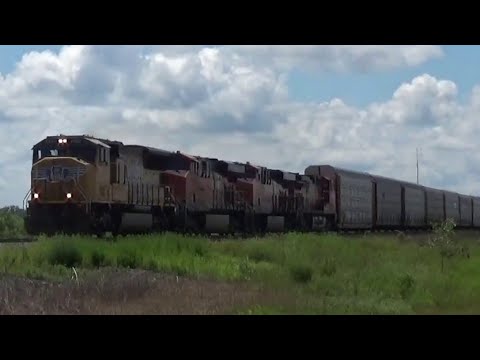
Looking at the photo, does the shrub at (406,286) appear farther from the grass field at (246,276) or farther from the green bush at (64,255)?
the green bush at (64,255)

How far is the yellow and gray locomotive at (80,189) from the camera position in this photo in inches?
991

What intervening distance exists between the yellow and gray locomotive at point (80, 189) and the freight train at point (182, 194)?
0.11 ft

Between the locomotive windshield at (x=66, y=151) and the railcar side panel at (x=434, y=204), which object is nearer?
the locomotive windshield at (x=66, y=151)

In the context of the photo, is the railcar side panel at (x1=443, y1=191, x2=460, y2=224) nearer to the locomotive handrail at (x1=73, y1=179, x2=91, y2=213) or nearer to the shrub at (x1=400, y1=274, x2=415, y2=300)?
the locomotive handrail at (x1=73, y1=179, x2=91, y2=213)

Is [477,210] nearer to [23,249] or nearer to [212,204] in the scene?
[212,204]

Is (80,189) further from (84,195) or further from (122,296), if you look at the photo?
(122,296)

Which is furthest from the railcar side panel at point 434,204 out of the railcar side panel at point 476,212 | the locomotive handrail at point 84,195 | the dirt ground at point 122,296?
the dirt ground at point 122,296

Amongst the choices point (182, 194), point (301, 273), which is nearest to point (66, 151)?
point (182, 194)

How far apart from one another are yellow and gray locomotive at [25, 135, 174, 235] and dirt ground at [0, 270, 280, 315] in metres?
10.4

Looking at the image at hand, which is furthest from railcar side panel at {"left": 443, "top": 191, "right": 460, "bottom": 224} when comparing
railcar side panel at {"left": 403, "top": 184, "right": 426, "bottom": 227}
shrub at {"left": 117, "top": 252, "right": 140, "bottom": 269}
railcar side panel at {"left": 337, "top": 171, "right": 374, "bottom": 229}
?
shrub at {"left": 117, "top": 252, "right": 140, "bottom": 269}

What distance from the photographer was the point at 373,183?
52125mm

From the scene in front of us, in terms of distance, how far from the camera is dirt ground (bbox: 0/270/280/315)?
11.2 m

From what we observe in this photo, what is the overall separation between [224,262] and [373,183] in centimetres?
3422
